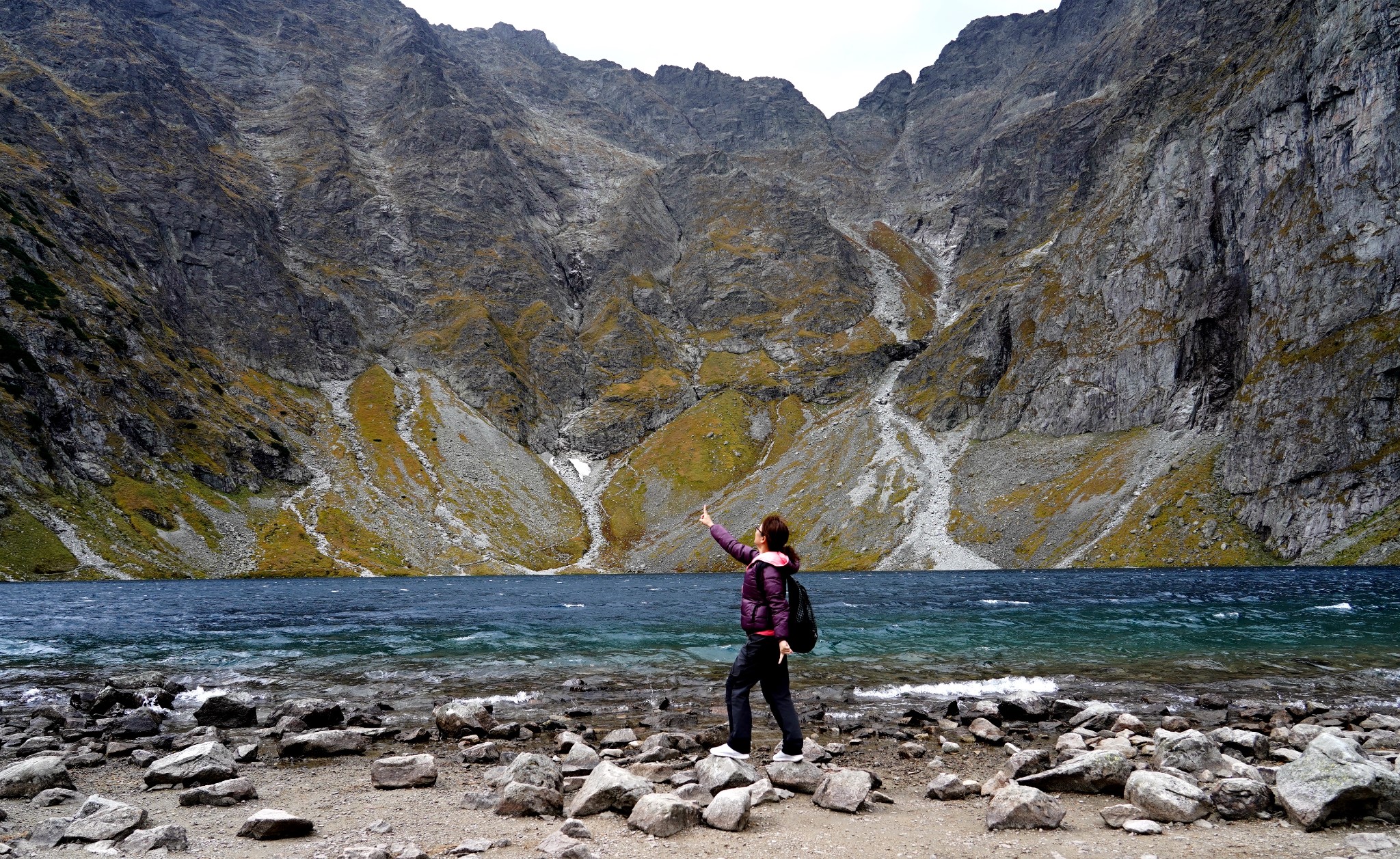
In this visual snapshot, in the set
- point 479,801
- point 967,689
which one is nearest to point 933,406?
point 967,689

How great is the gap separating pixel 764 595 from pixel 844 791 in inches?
116

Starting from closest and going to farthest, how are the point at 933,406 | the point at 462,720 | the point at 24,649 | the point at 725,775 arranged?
the point at 725,775 → the point at 462,720 → the point at 24,649 → the point at 933,406

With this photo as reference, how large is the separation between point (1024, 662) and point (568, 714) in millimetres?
17495

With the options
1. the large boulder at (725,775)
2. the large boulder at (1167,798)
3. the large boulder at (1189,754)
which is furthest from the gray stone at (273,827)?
the large boulder at (1189,754)

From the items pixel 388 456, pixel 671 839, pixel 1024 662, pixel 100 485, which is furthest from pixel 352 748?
pixel 388 456

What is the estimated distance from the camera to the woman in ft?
36.3

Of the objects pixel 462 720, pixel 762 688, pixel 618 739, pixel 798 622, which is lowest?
pixel 618 739

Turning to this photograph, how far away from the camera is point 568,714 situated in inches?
736

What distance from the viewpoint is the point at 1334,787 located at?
8875 millimetres

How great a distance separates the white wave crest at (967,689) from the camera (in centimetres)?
2106

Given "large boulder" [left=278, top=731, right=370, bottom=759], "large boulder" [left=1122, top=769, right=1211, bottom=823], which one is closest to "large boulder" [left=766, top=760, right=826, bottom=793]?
"large boulder" [left=1122, top=769, right=1211, bottom=823]

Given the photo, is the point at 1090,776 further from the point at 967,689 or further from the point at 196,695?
the point at 196,695

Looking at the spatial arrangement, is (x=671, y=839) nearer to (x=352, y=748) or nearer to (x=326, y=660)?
(x=352, y=748)

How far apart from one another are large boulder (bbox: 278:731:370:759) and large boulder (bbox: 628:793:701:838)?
826cm
